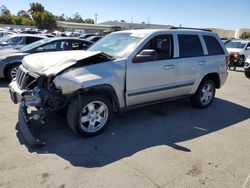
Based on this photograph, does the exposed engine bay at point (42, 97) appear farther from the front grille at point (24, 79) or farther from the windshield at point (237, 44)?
the windshield at point (237, 44)

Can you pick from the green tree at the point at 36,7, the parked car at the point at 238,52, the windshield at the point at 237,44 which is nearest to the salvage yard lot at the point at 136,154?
the parked car at the point at 238,52

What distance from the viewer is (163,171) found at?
3.68 meters

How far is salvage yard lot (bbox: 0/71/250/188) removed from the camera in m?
3.45

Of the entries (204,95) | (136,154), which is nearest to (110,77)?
(136,154)

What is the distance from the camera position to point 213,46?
21.8 feet

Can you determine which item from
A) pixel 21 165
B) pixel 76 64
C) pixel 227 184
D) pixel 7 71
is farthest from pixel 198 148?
pixel 7 71

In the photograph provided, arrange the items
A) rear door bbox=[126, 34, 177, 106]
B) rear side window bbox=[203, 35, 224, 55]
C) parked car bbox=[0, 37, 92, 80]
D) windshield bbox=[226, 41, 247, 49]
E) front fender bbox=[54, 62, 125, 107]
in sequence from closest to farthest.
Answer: front fender bbox=[54, 62, 125, 107] < rear door bbox=[126, 34, 177, 106] < rear side window bbox=[203, 35, 224, 55] < parked car bbox=[0, 37, 92, 80] < windshield bbox=[226, 41, 247, 49]

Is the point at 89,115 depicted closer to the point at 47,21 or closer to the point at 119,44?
the point at 119,44

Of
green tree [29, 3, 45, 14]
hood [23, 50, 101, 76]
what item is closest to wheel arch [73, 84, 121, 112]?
hood [23, 50, 101, 76]

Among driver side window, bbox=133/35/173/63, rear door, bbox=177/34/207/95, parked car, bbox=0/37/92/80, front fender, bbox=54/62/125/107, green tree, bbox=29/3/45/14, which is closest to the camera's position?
front fender, bbox=54/62/125/107

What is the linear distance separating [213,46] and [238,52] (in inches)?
408

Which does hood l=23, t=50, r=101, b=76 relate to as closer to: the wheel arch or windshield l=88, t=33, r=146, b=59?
the wheel arch

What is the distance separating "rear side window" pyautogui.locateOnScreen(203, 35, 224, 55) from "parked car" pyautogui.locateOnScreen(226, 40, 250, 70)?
8749 millimetres

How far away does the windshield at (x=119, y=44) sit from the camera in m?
5.05
